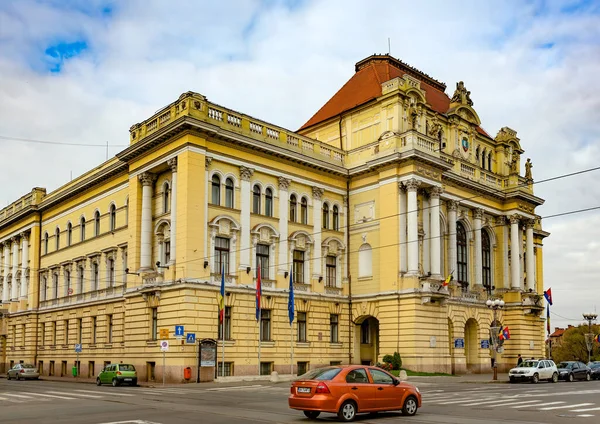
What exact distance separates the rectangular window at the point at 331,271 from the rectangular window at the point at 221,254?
385 inches

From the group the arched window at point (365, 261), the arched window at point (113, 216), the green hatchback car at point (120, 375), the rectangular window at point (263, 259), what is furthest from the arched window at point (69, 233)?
the arched window at point (365, 261)

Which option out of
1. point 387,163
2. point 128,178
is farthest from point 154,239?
point 387,163

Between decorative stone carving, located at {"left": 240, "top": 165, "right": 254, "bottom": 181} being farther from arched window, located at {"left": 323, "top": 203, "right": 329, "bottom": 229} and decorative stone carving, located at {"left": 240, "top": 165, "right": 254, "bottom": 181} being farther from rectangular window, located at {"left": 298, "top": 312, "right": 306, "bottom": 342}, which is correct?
rectangular window, located at {"left": 298, "top": 312, "right": 306, "bottom": 342}

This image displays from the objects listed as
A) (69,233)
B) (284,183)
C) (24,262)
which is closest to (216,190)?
(284,183)

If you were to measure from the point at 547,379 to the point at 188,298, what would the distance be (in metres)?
23.4

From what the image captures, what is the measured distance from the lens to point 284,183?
47875mm

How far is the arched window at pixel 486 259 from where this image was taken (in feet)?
194

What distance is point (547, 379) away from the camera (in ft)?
145

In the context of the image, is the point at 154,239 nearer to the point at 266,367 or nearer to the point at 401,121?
the point at 266,367

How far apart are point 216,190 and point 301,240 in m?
8.21

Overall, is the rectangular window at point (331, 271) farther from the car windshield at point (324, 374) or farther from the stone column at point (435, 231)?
the car windshield at point (324, 374)

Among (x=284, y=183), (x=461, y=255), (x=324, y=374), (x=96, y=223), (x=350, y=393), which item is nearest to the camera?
(x=350, y=393)

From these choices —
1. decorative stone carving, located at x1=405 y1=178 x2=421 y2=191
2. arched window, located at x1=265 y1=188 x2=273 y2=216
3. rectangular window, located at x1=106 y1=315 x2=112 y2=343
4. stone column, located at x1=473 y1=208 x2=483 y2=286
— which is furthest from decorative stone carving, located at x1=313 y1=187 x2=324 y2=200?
rectangular window, located at x1=106 y1=315 x2=112 y2=343

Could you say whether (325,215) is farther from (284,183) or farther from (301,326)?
(301,326)
